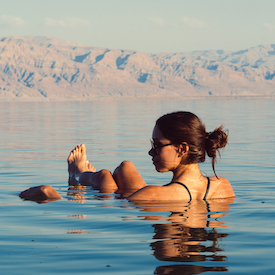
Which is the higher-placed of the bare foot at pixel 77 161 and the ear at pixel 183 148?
the ear at pixel 183 148

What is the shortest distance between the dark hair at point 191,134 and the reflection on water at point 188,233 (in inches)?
24.6

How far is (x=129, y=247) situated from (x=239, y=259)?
2.88 ft

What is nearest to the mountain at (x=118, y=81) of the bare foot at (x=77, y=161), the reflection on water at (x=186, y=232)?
the bare foot at (x=77, y=161)

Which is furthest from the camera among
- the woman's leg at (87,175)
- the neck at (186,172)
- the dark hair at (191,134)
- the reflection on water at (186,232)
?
the woman's leg at (87,175)

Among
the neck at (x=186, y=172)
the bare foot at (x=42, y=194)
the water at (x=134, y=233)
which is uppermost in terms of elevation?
the neck at (x=186, y=172)

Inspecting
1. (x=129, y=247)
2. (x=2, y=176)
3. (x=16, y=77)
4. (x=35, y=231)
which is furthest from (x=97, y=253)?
(x=16, y=77)

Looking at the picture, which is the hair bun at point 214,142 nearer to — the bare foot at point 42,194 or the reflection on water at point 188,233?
the reflection on water at point 188,233

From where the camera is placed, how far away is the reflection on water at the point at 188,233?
129 inches

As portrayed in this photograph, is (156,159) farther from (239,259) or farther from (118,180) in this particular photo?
(118,180)

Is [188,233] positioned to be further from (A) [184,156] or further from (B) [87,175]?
(B) [87,175]

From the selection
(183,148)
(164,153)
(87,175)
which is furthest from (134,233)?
(87,175)

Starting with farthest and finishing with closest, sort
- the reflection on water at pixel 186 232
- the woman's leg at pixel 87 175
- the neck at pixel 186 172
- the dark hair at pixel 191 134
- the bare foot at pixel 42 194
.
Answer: the woman's leg at pixel 87 175 < the bare foot at pixel 42 194 < the neck at pixel 186 172 < the dark hair at pixel 191 134 < the reflection on water at pixel 186 232

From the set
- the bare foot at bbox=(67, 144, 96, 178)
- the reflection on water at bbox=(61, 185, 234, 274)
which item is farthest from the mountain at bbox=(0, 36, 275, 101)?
the reflection on water at bbox=(61, 185, 234, 274)

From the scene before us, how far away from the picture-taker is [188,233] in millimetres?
4008
